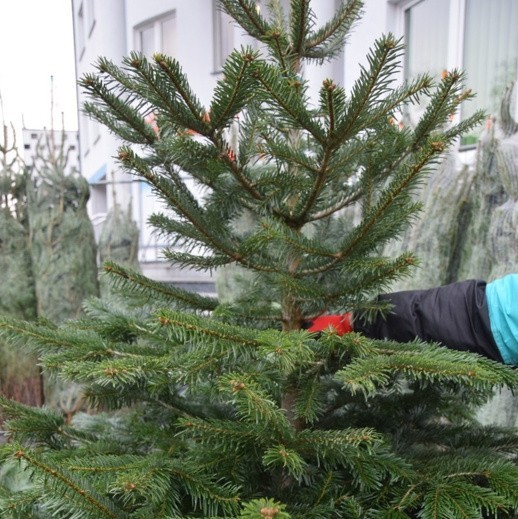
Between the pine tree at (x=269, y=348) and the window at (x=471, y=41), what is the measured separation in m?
3.74

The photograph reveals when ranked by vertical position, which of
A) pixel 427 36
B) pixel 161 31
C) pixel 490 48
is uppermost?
pixel 161 31

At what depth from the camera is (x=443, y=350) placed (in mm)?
1081

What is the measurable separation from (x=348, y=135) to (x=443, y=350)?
19.5 inches

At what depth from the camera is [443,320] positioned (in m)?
1.25

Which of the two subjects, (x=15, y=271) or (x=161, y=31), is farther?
(x=161, y=31)

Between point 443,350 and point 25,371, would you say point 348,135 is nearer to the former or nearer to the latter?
point 443,350

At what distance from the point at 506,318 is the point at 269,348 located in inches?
24.9

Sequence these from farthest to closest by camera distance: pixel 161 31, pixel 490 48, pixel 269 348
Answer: pixel 161 31, pixel 490 48, pixel 269 348

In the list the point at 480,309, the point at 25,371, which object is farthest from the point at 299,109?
the point at 25,371

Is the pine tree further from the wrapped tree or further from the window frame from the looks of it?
the window frame

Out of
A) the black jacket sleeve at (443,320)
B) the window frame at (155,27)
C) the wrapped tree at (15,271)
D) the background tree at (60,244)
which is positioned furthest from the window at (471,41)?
the window frame at (155,27)

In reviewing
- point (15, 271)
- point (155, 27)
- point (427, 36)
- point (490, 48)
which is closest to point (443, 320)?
point (490, 48)

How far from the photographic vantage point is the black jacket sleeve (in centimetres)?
122

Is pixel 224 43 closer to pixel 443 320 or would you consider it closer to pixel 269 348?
pixel 443 320
